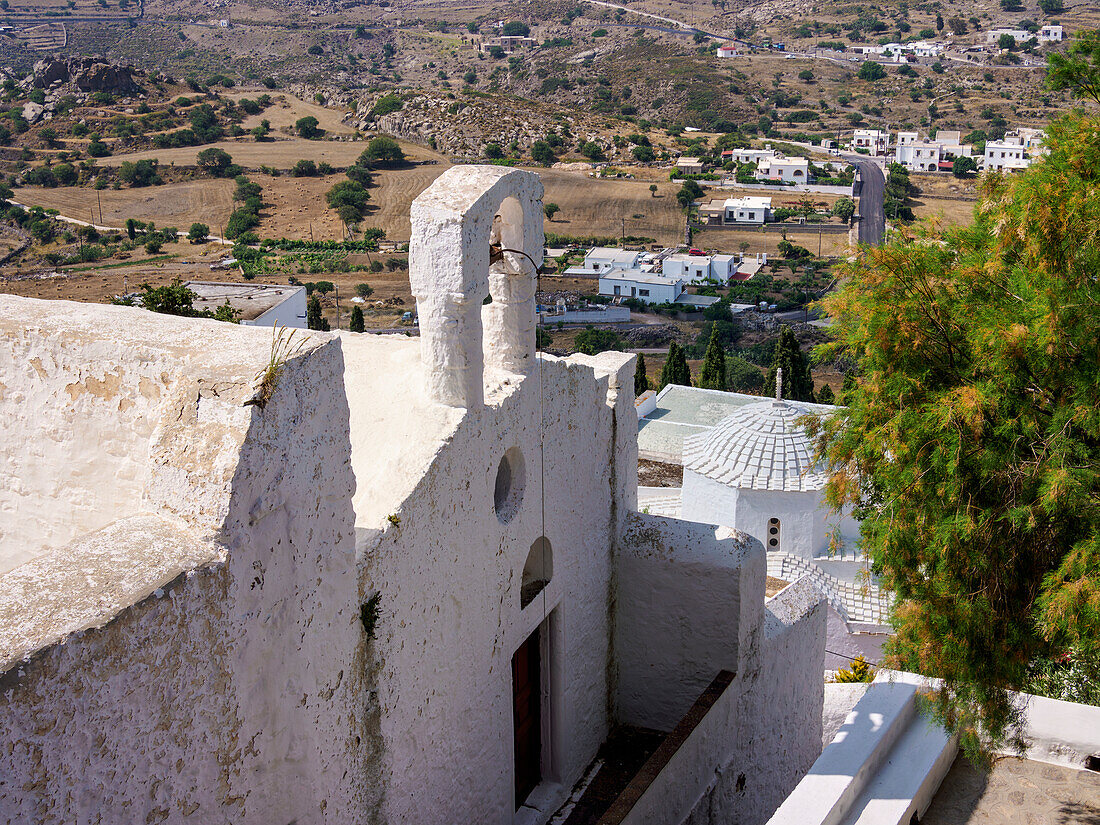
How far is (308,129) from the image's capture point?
363 ft

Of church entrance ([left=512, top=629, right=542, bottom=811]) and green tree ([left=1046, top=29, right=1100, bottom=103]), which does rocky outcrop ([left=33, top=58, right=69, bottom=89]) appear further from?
green tree ([left=1046, top=29, right=1100, bottom=103])

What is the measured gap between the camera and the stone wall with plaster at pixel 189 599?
4168 millimetres

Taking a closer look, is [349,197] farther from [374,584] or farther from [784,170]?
[374,584]

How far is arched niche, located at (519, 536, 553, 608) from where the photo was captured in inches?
364

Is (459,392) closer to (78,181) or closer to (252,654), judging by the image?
(252,654)

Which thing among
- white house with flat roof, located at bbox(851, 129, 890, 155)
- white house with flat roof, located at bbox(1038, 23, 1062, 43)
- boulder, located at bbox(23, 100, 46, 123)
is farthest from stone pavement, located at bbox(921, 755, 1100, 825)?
white house with flat roof, located at bbox(1038, 23, 1062, 43)

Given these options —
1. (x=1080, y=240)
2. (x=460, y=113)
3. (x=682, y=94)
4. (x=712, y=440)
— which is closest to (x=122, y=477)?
(x=1080, y=240)

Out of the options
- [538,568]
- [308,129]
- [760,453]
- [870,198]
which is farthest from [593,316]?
[538,568]

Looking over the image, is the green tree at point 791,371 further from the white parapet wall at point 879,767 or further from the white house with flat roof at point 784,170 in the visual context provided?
the white house with flat roof at point 784,170

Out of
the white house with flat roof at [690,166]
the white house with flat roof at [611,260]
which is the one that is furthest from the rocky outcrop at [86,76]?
the white house with flat roof at [611,260]

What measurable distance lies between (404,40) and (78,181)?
91271 millimetres

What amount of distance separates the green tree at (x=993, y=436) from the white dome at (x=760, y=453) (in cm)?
885

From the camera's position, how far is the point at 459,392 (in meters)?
7.54

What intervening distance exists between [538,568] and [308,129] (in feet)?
358
